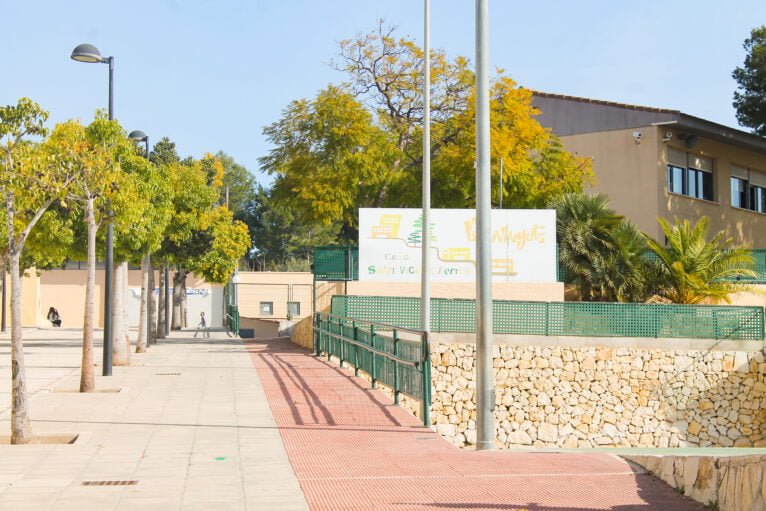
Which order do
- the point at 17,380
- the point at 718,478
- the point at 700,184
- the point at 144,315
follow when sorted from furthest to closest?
the point at 700,184 → the point at 144,315 → the point at 17,380 → the point at 718,478

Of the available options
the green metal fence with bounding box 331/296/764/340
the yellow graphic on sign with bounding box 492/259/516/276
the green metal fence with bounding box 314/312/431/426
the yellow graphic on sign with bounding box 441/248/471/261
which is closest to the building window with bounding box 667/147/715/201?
the yellow graphic on sign with bounding box 492/259/516/276

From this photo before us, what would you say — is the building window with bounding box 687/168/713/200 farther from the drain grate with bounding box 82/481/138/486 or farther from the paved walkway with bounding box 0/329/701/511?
the drain grate with bounding box 82/481/138/486

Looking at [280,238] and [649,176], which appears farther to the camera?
[280,238]

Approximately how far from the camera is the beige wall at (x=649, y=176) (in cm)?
3966

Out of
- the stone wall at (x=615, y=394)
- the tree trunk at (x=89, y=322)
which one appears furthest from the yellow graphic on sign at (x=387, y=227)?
the tree trunk at (x=89, y=322)

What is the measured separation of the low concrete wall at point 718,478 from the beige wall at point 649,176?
104ft

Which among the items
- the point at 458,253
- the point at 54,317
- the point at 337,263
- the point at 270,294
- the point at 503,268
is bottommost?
the point at 54,317

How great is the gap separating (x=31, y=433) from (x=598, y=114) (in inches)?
1344

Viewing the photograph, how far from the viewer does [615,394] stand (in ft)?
84.1

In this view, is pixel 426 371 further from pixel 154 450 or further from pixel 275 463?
pixel 154 450

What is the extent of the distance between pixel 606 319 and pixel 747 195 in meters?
22.6

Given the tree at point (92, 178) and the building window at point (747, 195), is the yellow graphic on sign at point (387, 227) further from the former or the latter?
the building window at point (747, 195)

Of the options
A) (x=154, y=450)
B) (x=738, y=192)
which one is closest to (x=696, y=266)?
(x=738, y=192)

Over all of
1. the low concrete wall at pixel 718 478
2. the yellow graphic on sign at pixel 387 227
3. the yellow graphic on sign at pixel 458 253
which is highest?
the yellow graphic on sign at pixel 387 227
